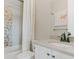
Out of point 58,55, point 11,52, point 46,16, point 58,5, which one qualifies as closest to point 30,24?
point 46,16

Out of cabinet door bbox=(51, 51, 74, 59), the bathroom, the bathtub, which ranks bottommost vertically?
the bathtub

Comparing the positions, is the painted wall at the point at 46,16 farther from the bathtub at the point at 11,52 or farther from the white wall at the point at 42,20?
the bathtub at the point at 11,52

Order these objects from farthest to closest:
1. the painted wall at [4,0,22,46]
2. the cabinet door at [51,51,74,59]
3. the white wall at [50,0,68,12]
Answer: the painted wall at [4,0,22,46] < the white wall at [50,0,68,12] < the cabinet door at [51,51,74,59]

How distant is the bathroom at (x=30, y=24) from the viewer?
7.70 ft

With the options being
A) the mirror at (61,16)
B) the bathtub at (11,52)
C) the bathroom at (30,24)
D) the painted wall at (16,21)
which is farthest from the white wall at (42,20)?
the bathtub at (11,52)

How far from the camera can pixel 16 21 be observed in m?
2.99

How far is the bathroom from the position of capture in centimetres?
235

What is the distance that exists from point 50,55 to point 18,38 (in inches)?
67.7

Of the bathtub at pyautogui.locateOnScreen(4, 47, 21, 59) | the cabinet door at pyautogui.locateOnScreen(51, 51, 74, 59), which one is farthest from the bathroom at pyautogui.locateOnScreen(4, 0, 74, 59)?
the cabinet door at pyautogui.locateOnScreen(51, 51, 74, 59)

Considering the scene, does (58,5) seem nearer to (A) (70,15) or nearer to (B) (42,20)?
(A) (70,15)

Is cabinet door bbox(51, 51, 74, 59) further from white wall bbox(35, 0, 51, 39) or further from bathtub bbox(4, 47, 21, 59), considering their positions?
bathtub bbox(4, 47, 21, 59)

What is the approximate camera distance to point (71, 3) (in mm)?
2049

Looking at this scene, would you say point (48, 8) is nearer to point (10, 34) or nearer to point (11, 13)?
point (11, 13)
